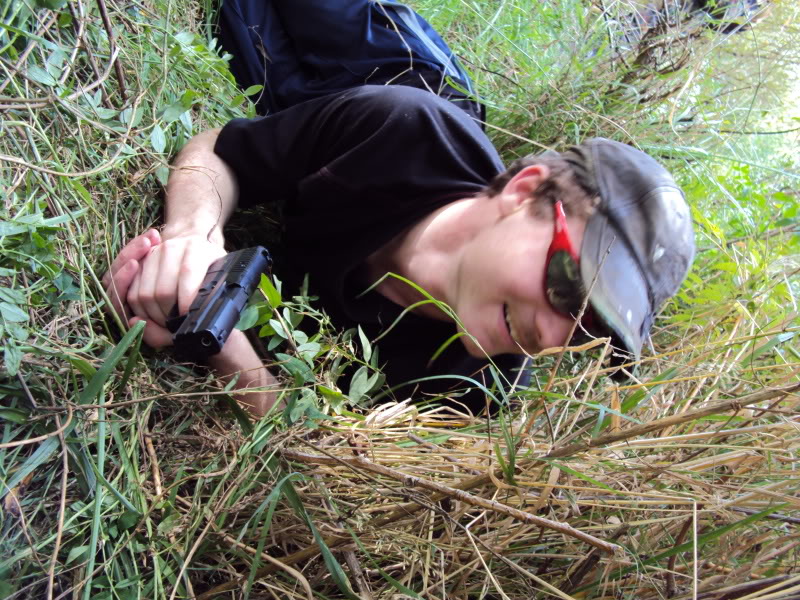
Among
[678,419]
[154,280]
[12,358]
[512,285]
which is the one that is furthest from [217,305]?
[678,419]

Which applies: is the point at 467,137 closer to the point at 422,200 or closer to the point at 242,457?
the point at 422,200

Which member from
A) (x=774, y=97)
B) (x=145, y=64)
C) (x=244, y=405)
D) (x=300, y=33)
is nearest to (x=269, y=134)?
(x=145, y=64)

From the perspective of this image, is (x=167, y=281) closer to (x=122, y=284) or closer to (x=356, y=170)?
(x=122, y=284)

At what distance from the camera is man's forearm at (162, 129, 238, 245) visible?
106cm

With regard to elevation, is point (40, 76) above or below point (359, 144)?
above

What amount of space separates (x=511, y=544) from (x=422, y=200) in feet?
2.31

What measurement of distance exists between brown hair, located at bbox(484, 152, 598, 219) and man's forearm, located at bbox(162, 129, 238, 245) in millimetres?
544

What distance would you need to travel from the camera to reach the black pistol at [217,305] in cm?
82

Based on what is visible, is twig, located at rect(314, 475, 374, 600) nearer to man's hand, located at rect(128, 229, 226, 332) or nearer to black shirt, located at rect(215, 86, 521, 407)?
man's hand, located at rect(128, 229, 226, 332)

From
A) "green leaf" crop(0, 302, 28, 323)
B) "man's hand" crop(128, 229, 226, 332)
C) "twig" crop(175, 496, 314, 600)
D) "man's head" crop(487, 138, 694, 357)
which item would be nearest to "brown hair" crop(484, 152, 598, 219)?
"man's head" crop(487, 138, 694, 357)

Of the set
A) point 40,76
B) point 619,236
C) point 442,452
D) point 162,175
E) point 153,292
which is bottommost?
point 442,452

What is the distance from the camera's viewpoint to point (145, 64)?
115cm

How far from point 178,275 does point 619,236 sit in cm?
76

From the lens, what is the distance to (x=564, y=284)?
978mm
